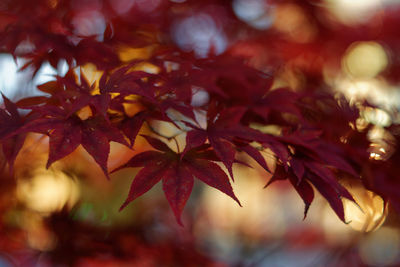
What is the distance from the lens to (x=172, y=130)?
6.70 feet

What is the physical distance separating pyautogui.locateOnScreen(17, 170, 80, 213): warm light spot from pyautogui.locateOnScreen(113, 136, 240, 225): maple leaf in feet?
2.77

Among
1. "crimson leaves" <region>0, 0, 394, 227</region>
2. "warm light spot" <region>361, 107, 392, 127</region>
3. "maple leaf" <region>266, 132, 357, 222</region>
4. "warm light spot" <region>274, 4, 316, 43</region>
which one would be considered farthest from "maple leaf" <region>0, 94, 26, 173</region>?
"warm light spot" <region>274, 4, 316, 43</region>

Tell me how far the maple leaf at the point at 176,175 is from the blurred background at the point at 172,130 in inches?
16.0

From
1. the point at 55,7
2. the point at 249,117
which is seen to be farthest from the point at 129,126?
the point at 55,7

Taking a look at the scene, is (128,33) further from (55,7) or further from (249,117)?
(249,117)

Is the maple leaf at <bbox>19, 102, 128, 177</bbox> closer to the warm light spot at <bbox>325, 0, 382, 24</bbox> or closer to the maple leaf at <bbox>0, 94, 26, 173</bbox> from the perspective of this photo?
the maple leaf at <bbox>0, 94, 26, 173</bbox>

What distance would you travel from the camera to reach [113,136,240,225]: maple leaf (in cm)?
54

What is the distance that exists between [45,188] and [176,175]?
1257mm

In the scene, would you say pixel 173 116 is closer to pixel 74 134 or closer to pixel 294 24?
pixel 74 134

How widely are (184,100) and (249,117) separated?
20cm

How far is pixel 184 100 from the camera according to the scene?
74cm

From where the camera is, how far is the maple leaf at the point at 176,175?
0.54m

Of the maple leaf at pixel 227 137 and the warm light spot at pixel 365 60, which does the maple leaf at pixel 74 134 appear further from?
the warm light spot at pixel 365 60

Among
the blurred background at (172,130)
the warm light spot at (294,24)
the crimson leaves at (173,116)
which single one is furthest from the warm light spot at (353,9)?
the crimson leaves at (173,116)
